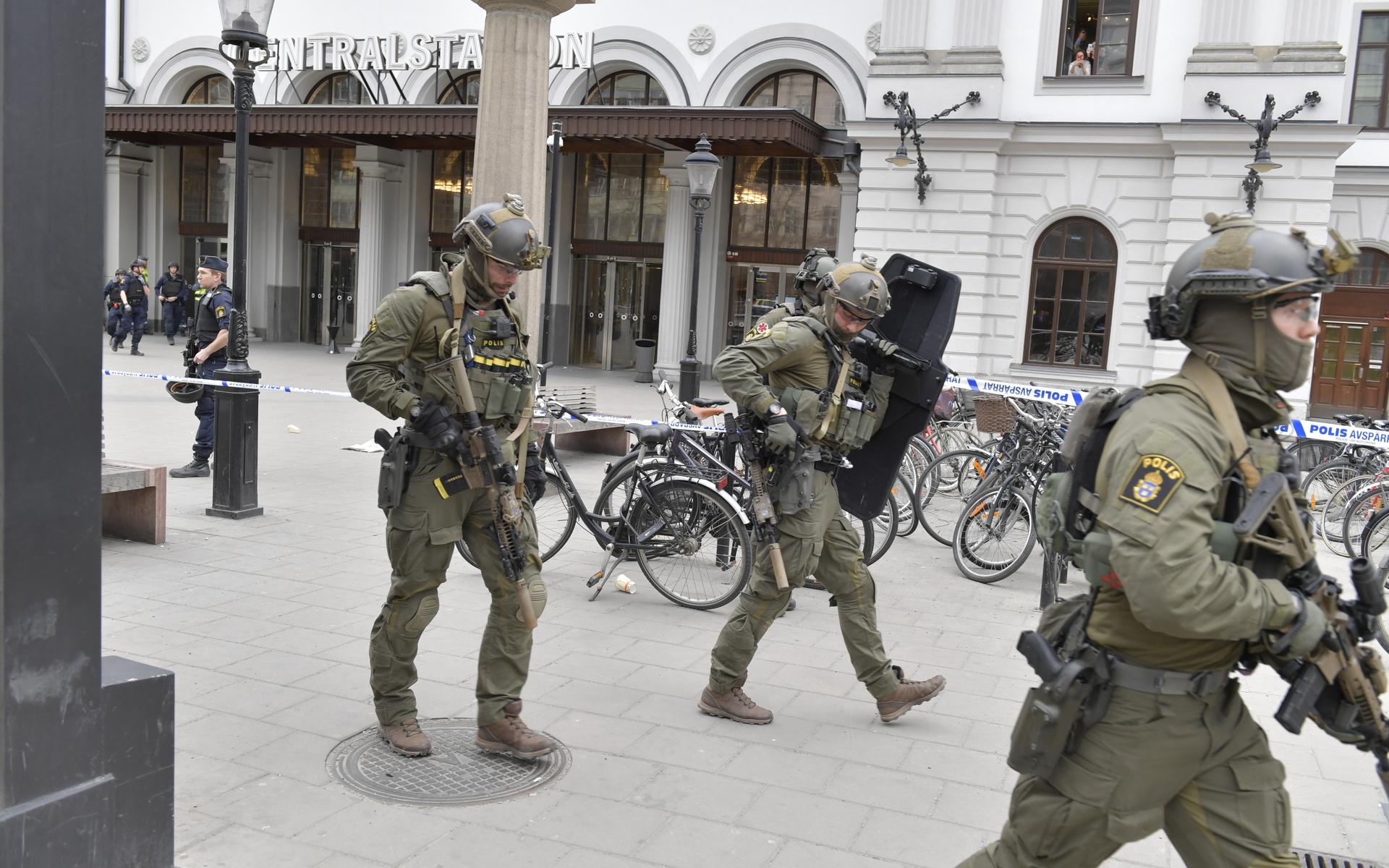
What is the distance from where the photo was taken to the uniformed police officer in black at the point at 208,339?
31.3ft

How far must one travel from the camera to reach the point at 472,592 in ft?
22.0

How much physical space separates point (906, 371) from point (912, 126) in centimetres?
1492

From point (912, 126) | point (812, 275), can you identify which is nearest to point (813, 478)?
point (812, 275)

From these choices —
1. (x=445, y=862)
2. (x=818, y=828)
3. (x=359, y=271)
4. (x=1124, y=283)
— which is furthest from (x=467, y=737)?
(x=359, y=271)

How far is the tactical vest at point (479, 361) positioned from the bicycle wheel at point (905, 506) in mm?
5103

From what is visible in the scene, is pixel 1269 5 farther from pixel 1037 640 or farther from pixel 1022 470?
pixel 1037 640

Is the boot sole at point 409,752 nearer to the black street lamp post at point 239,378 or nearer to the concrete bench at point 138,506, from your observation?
the concrete bench at point 138,506

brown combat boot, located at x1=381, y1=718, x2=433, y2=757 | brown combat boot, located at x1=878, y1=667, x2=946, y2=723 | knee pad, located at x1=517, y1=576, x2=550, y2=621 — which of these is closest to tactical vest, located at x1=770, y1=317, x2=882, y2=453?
brown combat boot, located at x1=878, y1=667, x2=946, y2=723

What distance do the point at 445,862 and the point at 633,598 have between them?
344 centimetres

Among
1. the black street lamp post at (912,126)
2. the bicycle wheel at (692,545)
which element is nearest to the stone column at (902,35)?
the black street lamp post at (912,126)

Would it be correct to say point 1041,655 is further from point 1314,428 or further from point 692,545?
point 1314,428

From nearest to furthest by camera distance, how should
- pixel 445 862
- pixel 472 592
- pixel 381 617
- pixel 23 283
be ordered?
pixel 23 283 → pixel 445 862 → pixel 381 617 → pixel 472 592

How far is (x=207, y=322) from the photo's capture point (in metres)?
9.59

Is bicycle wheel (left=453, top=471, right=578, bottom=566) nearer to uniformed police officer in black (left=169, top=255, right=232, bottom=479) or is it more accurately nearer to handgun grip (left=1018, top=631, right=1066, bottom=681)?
uniformed police officer in black (left=169, top=255, right=232, bottom=479)
